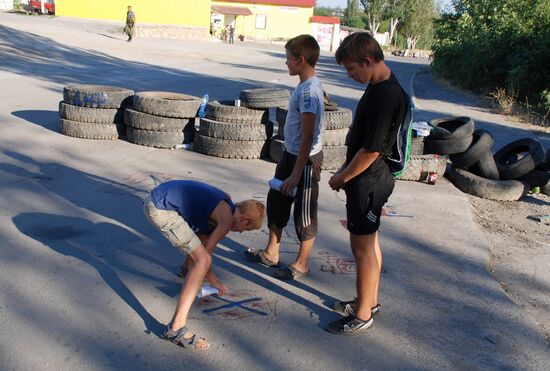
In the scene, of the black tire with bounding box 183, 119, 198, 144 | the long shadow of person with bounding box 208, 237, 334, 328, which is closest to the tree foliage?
the black tire with bounding box 183, 119, 198, 144

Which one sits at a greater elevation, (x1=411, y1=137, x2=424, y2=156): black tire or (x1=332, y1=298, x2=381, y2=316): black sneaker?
(x1=411, y1=137, x2=424, y2=156): black tire

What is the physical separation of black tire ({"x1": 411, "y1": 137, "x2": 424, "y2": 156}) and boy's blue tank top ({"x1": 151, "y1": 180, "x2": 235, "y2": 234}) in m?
5.26

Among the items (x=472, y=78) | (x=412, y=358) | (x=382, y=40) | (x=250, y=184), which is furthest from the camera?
(x=382, y=40)

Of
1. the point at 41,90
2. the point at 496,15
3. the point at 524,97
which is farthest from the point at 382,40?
the point at 41,90

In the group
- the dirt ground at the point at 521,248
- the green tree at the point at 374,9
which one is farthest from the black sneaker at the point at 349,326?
the green tree at the point at 374,9

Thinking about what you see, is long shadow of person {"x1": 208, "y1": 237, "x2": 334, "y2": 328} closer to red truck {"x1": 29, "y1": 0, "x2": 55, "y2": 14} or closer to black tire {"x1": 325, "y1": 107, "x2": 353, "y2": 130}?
black tire {"x1": 325, "y1": 107, "x2": 353, "y2": 130}

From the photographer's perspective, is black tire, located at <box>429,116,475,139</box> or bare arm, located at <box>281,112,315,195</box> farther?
black tire, located at <box>429,116,475,139</box>

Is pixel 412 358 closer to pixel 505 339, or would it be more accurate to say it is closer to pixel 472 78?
pixel 505 339

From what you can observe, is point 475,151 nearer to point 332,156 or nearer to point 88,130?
point 332,156

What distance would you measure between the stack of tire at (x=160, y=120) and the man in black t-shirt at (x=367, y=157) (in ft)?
17.2

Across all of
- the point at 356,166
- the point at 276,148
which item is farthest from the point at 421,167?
the point at 356,166

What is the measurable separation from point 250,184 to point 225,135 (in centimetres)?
138

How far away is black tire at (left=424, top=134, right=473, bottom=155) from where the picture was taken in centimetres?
778

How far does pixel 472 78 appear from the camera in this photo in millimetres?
22766
